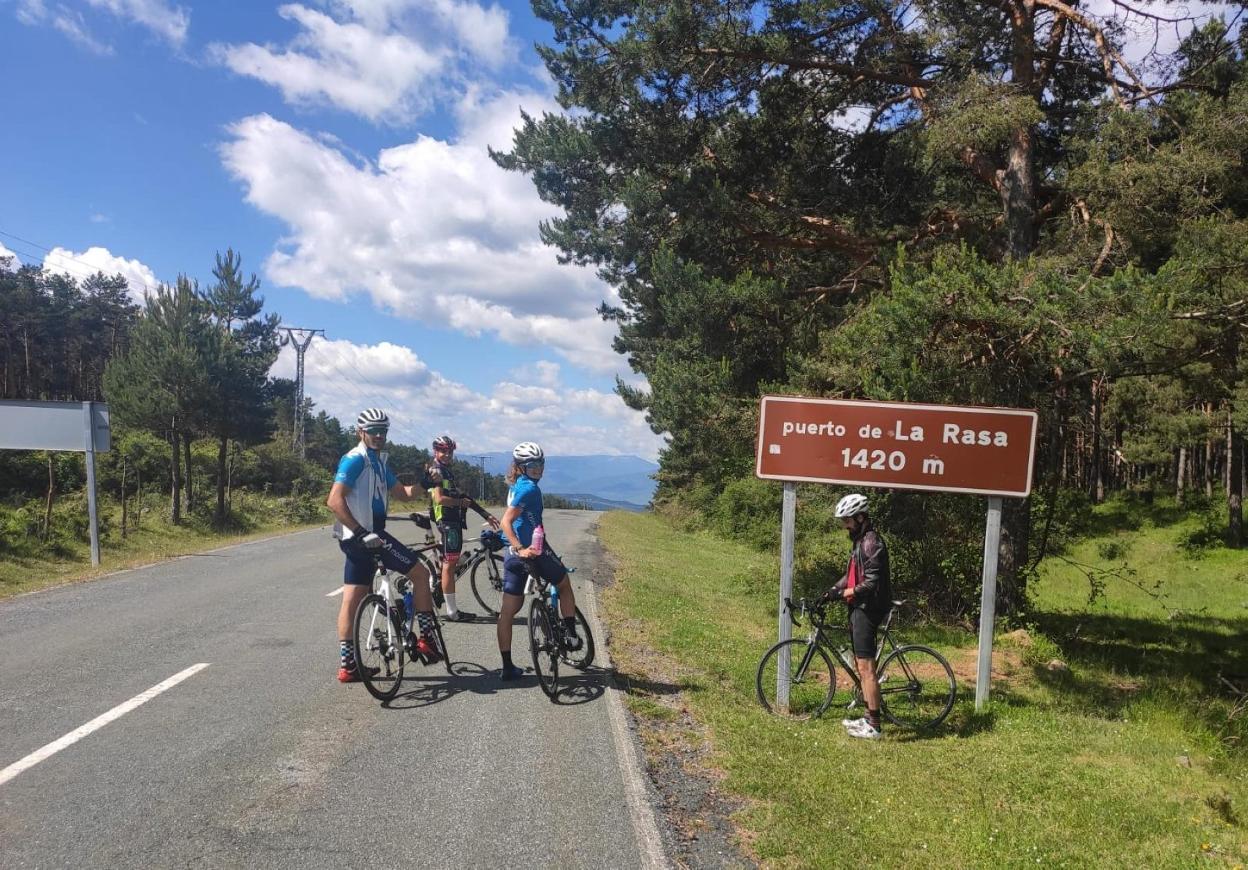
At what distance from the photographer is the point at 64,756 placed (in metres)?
4.62

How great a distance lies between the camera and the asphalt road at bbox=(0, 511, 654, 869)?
146 inches

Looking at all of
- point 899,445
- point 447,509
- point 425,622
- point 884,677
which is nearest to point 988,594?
point 884,677

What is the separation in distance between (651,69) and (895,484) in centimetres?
847

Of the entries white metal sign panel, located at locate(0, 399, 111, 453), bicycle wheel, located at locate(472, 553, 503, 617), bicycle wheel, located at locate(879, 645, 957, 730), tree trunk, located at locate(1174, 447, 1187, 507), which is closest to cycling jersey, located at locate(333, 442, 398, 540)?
bicycle wheel, located at locate(472, 553, 503, 617)

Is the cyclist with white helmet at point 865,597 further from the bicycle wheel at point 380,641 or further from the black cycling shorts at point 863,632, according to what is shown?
the bicycle wheel at point 380,641

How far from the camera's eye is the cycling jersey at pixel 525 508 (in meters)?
6.39

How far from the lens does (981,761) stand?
575 cm

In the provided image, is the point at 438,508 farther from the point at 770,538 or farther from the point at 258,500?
the point at 258,500

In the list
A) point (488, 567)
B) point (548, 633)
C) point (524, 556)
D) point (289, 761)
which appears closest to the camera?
point (289, 761)

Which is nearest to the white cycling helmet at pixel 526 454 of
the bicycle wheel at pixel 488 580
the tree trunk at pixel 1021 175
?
the bicycle wheel at pixel 488 580

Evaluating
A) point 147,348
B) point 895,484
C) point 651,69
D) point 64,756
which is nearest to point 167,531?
point 147,348

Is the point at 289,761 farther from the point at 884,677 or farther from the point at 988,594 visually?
the point at 988,594

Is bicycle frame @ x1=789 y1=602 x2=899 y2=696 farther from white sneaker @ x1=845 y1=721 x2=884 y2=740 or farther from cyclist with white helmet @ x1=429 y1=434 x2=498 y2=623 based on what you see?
cyclist with white helmet @ x1=429 y1=434 x2=498 y2=623

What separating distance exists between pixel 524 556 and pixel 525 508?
0.41 meters
